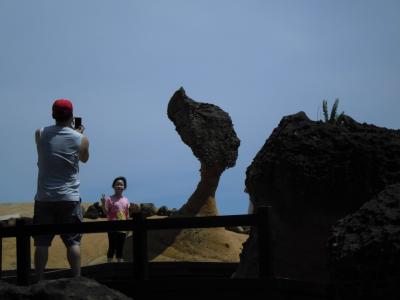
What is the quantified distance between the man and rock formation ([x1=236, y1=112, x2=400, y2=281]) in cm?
223

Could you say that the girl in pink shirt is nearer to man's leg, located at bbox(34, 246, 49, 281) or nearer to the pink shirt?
the pink shirt

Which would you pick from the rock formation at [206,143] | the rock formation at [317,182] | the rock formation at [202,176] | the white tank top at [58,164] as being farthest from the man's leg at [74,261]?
the rock formation at [206,143]

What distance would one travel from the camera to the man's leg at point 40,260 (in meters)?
5.47

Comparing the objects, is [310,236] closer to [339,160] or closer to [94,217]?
[339,160]

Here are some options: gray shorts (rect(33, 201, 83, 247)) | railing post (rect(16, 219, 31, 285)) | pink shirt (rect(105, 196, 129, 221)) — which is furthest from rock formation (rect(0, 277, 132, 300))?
pink shirt (rect(105, 196, 129, 221))

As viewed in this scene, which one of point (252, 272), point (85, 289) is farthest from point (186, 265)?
point (85, 289)

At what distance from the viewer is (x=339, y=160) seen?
22.4ft

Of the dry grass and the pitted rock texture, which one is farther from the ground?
the pitted rock texture

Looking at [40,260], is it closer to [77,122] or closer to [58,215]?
[58,215]

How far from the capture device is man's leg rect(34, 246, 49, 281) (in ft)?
17.9

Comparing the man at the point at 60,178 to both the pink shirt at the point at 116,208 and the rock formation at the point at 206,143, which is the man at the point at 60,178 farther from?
the rock formation at the point at 206,143

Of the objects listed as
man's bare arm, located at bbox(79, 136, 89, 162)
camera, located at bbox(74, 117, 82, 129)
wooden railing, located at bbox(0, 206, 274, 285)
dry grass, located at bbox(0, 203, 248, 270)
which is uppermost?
camera, located at bbox(74, 117, 82, 129)

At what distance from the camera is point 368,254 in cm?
422

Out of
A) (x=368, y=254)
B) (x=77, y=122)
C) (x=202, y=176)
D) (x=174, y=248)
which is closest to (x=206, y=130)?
(x=202, y=176)
